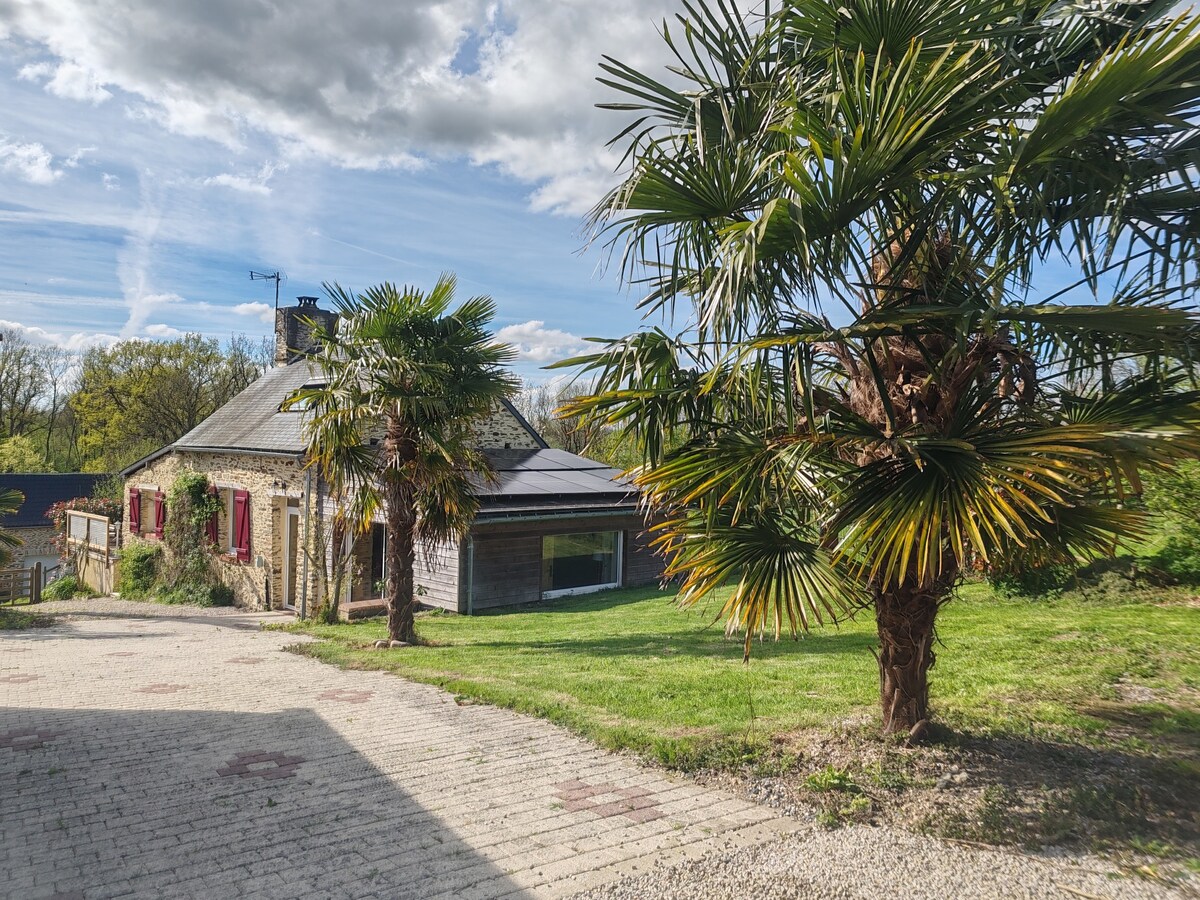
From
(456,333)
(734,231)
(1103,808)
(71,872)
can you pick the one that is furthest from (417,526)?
(1103,808)

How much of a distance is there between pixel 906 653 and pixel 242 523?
1738cm

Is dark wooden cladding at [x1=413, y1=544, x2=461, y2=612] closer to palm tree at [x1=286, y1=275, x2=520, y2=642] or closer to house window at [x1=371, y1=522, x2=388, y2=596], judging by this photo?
house window at [x1=371, y1=522, x2=388, y2=596]

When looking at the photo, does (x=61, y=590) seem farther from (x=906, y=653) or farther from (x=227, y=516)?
(x=906, y=653)

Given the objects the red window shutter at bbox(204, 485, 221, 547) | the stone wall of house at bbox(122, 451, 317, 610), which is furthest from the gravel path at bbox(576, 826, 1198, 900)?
the red window shutter at bbox(204, 485, 221, 547)

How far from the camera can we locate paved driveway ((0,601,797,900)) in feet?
13.2

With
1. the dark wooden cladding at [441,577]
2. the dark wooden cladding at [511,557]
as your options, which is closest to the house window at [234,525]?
the dark wooden cladding at [441,577]

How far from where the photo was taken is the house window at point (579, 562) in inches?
660

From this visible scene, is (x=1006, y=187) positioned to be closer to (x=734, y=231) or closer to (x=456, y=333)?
(x=734, y=231)

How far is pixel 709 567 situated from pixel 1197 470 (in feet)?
22.0

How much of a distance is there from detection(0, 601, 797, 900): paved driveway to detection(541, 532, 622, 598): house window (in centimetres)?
858

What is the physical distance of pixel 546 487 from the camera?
16.8m

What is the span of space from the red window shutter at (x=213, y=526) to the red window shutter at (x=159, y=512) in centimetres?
188

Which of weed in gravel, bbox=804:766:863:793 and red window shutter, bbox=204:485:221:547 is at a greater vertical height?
red window shutter, bbox=204:485:221:547

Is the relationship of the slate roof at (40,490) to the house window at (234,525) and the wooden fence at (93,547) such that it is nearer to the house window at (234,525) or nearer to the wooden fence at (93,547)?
the wooden fence at (93,547)
